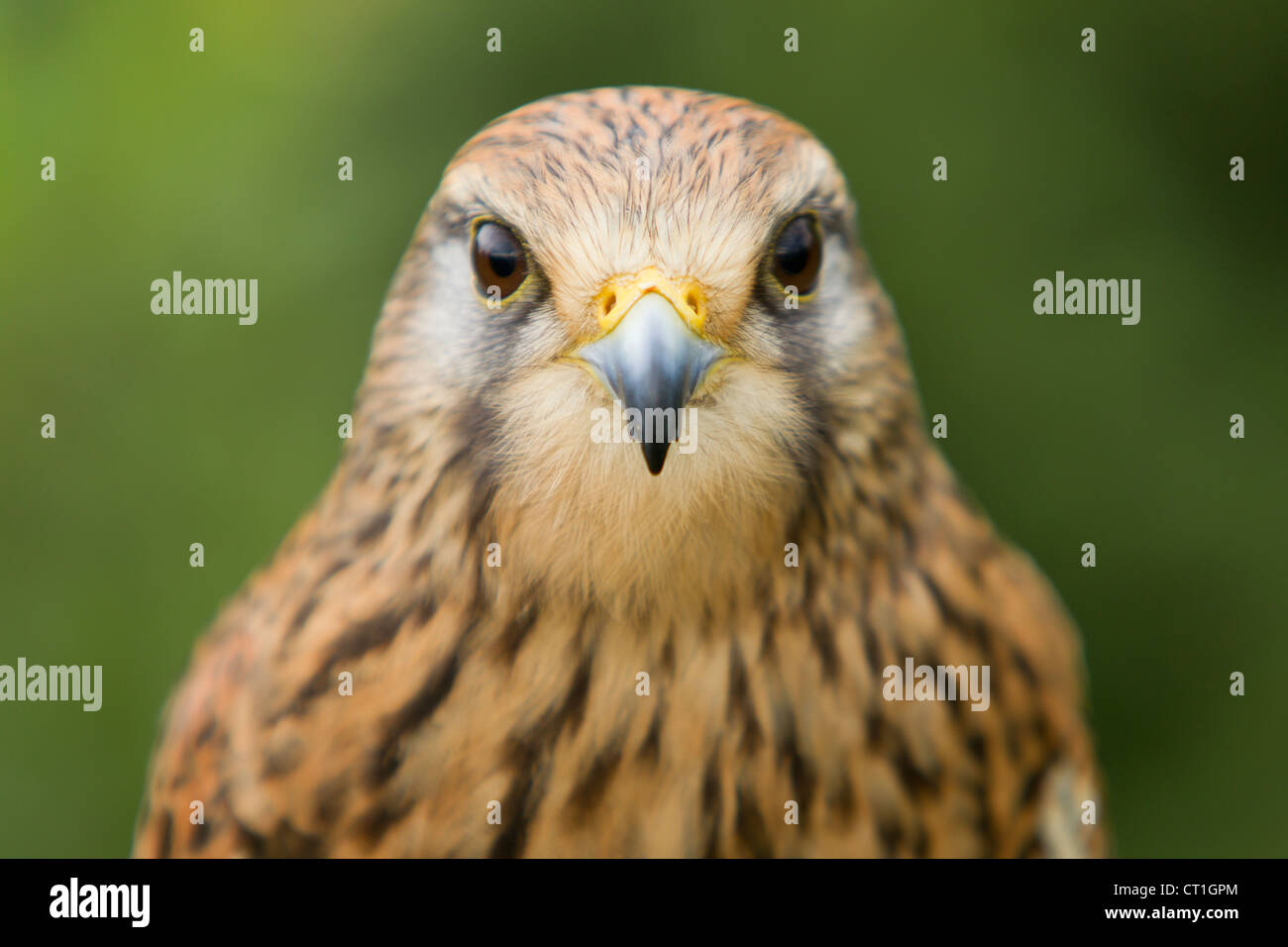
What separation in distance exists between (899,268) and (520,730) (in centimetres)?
153

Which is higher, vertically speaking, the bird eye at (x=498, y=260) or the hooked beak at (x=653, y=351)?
the bird eye at (x=498, y=260)

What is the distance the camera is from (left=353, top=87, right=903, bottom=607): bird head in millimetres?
1481

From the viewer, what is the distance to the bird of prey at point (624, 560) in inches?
59.2

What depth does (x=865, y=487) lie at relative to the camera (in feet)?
5.41

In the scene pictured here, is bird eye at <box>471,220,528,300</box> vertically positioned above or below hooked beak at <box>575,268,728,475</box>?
above

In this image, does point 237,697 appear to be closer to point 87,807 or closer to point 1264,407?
point 87,807

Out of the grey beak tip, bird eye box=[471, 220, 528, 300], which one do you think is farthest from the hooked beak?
bird eye box=[471, 220, 528, 300]

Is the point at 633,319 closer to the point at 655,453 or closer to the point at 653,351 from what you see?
the point at 653,351

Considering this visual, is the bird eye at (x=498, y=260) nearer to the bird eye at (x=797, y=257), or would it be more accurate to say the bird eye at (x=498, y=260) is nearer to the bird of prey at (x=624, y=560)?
the bird of prey at (x=624, y=560)

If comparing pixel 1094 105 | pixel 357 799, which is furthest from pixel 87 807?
pixel 1094 105

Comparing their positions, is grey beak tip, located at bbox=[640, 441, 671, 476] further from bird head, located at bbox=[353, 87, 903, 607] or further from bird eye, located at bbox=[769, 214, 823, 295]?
bird eye, located at bbox=[769, 214, 823, 295]

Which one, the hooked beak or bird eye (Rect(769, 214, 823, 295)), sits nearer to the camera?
the hooked beak

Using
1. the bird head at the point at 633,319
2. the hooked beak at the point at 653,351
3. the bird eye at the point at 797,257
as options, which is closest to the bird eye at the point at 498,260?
the bird head at the point at 633,319

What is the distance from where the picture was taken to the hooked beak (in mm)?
1360
